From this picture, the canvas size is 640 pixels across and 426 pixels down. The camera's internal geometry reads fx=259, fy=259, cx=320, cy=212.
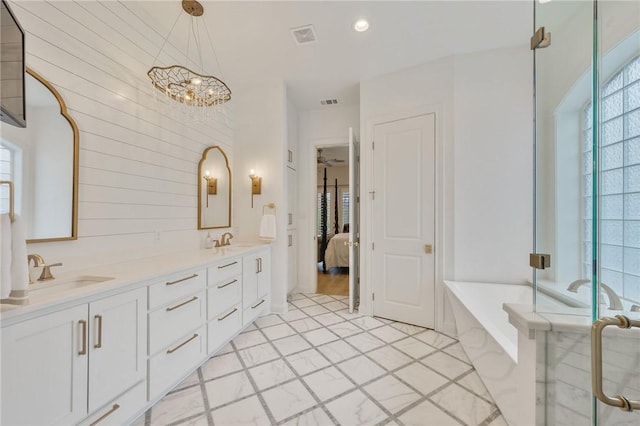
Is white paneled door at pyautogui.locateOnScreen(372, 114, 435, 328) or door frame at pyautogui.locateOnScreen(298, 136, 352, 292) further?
door frame at pyautogui.locateOnScreen(298, 136, 352, 292)

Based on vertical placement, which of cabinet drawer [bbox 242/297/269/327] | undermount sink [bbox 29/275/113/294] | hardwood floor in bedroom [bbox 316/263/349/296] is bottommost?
hardwood floor in bedroom [bbox 316/263/349/296]

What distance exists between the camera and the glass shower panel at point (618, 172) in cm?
97

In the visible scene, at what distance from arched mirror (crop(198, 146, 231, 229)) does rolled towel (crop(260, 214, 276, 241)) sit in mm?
533

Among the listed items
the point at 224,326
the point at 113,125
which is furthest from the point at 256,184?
the point at 224,326

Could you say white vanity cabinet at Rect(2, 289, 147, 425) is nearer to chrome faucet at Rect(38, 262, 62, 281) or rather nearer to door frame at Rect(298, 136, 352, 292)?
chrome faucet at Rect(38, 262, 62, 281)

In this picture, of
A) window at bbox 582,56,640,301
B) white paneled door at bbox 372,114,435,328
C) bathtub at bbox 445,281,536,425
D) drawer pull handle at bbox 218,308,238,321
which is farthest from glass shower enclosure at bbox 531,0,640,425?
drawer pull handle at bbox 218,308,238,321

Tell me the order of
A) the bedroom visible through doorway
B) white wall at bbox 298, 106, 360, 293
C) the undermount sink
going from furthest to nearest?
→ the bedroom visible through doorway < white wall at bbox 298, 106, 360, 293 < the undermount sink

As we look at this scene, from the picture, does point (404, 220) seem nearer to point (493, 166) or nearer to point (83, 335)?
point (493, 166)

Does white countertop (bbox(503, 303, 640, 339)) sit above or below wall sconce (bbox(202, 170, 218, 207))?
below

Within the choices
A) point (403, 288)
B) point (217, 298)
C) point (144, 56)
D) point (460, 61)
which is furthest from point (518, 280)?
point (144, 56)

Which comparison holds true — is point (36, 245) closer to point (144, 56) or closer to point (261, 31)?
point (144, 56)

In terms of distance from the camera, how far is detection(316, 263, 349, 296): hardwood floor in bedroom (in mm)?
4270

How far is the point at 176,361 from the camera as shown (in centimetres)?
180

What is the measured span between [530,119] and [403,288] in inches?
86.3
